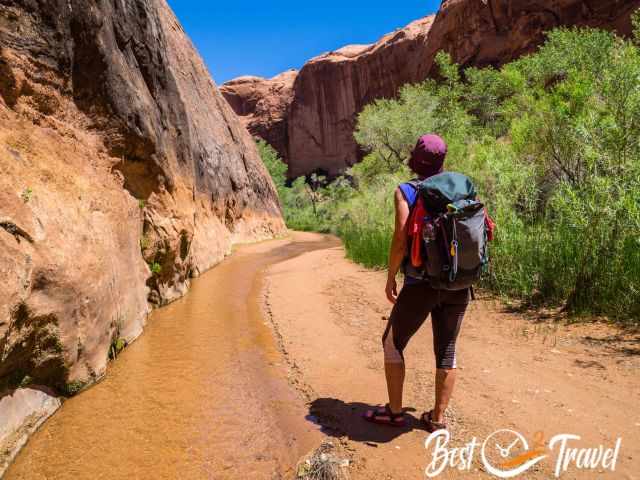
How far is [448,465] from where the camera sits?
2295 millimetres

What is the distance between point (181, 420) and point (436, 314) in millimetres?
1942

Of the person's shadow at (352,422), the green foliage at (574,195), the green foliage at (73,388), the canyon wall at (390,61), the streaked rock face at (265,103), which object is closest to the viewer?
the person's shadow at (352,422)

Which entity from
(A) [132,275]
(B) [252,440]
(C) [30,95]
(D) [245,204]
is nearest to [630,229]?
(B) [252,440]

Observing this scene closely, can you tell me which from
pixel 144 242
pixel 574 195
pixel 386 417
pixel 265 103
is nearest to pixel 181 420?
pixel 386 417

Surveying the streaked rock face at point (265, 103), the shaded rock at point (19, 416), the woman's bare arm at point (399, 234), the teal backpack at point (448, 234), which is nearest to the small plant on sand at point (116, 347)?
the shaded rock at point (19, 416)

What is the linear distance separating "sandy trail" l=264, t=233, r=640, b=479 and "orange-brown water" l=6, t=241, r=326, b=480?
12.1 inches

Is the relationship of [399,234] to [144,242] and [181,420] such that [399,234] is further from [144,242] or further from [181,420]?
[144,242]

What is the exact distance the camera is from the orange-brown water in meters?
2.44

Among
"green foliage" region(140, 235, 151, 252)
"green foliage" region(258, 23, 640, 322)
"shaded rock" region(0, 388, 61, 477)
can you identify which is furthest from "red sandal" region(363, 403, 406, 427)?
"green foliage" region(140, 235, 151, 252)

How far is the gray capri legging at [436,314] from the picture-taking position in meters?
2.41

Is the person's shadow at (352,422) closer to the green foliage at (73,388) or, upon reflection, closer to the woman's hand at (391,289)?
A: the woman's hand at (391,289)

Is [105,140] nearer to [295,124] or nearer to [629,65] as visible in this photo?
[629,65]

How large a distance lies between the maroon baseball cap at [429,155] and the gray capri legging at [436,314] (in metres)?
0.70

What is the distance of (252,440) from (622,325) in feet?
13.0
